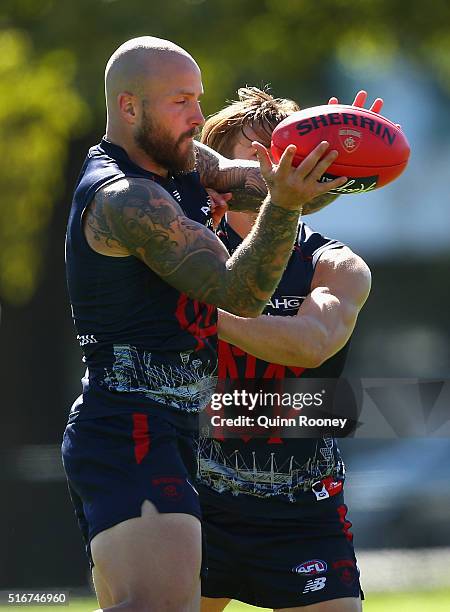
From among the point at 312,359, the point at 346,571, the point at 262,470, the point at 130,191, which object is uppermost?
the point at 130,191

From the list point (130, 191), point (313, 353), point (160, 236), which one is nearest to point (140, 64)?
point (130, 191)

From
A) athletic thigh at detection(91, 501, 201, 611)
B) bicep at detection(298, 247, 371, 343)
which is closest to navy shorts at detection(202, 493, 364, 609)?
bicep at detection(298, 247, 371, 343)

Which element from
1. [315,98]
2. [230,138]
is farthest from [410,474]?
[230,138]

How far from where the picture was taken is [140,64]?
12.0 feet

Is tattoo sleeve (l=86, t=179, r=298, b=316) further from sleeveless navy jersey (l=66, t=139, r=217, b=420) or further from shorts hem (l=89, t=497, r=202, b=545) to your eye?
shorts hem (l=89, t=497, r=202, b=545)

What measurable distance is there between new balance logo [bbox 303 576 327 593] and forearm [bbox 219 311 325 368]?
723 millimetres

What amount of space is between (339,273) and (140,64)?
119cm

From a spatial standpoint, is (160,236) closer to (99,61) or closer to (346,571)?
(346,571)

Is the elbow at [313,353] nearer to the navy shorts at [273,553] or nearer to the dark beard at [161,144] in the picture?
the navy shorts at [273,553]

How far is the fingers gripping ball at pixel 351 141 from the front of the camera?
359 cm

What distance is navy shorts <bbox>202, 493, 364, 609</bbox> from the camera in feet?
13.6

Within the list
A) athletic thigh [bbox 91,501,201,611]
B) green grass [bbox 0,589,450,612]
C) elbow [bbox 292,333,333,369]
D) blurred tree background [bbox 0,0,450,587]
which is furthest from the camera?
blurred tree background [bbox 0,0,450,587]

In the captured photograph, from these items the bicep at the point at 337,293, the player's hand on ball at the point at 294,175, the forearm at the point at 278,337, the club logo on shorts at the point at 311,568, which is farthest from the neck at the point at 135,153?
the club logo on shorts at the point at 311,568

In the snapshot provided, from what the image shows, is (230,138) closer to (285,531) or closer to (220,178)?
(220,178)
